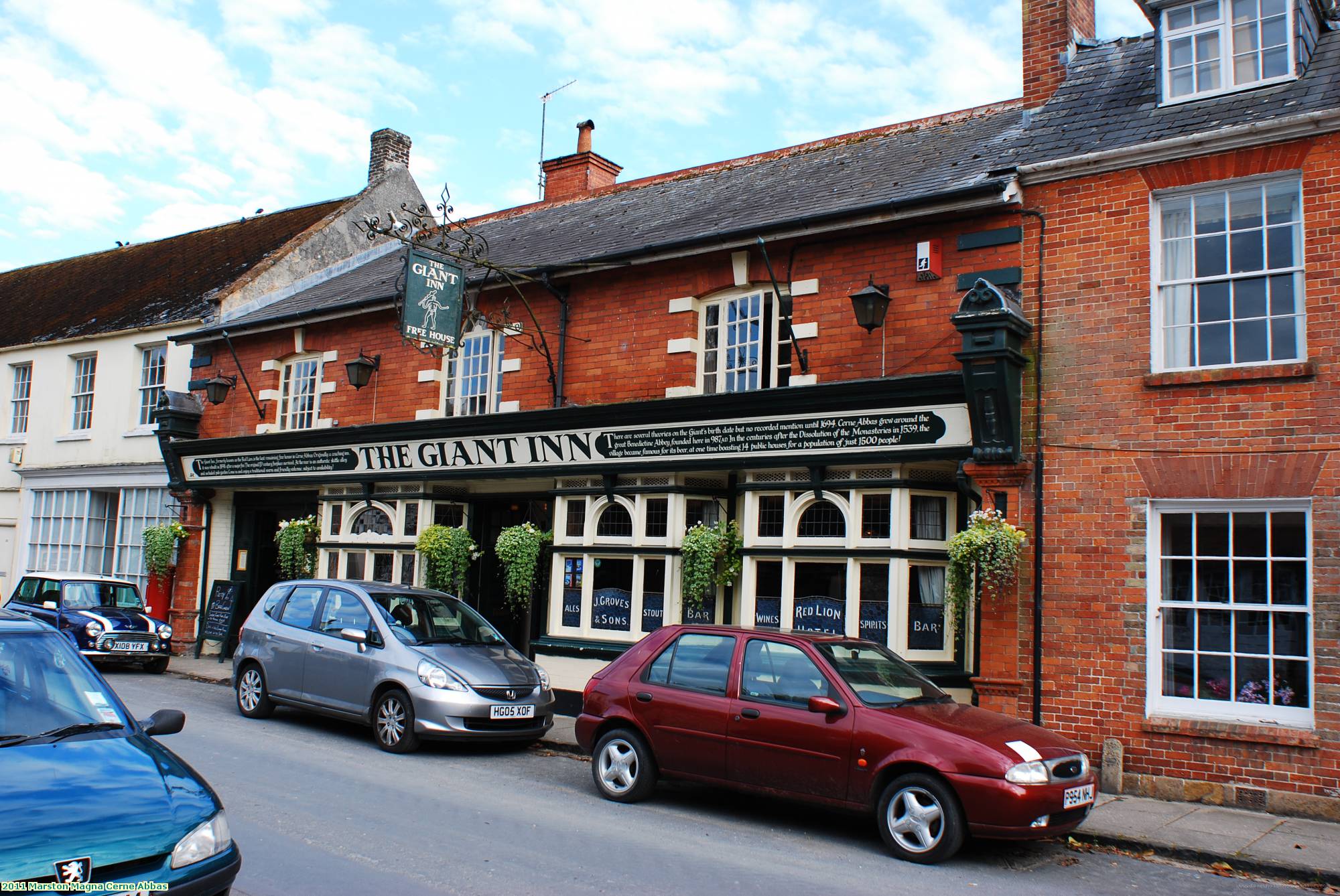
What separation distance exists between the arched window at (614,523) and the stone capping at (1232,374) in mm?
6382

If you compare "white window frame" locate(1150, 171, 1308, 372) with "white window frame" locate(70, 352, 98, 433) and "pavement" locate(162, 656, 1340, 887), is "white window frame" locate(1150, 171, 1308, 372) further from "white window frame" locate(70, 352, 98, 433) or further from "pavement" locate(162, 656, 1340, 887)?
"white window frame" locate(70, 352, 98, 433)

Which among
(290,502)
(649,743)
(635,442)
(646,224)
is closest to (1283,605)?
(649,743)

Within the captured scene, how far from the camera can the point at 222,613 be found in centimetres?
1833

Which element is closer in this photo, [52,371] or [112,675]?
[112,675]

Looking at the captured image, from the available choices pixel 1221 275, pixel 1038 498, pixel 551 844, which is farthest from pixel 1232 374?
pixel 551 844

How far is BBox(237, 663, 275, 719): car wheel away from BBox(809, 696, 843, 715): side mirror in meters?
7.22

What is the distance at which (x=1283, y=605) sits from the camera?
906cm

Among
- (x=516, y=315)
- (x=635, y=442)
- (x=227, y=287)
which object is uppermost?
(x=227, y=287)

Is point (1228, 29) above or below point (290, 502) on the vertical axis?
above

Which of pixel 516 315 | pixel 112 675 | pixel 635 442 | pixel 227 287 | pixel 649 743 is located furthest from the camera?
pixel 227 287

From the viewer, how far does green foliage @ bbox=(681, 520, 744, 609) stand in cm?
1210

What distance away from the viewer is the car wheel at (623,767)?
8516mm

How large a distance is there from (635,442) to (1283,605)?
7.07 metres

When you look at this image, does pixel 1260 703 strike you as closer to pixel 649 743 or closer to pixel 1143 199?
pixel 1143 199
